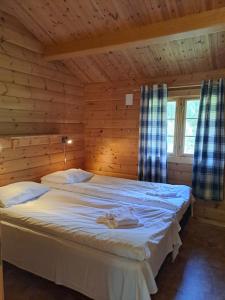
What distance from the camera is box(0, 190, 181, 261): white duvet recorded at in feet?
5.75

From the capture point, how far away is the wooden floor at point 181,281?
79.0 inches

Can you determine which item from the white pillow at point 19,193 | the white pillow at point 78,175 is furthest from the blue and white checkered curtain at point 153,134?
the white pillow at point 19,193

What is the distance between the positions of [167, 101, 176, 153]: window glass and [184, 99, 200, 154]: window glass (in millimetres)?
206

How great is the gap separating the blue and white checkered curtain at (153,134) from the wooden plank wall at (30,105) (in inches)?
50.8

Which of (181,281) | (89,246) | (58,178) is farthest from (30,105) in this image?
(181,281)

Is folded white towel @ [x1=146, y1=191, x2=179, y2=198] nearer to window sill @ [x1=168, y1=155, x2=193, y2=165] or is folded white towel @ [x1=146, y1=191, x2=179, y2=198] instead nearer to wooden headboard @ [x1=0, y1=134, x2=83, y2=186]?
window sill @ [x1=168, y1=155, x2=193, y2=165]

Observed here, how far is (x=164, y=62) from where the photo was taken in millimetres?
3363

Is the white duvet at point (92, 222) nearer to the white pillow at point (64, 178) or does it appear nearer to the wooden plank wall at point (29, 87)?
the white pillow at point (64, 178)

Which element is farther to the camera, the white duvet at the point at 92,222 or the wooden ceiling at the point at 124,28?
the wooden ceiling at the point at 124,28

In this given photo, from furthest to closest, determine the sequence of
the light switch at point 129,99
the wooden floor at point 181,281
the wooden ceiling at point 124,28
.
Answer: the light switch at point 129,99
the wooden ceiling at point 124,28
the wooden floor at point 181,281

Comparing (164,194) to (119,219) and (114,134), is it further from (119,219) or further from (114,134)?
(114,134)

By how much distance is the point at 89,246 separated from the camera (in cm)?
183

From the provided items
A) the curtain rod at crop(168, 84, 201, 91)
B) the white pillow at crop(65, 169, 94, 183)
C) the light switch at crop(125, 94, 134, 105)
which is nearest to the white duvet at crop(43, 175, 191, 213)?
the white pillow at crop(65, 169, 94, 183)

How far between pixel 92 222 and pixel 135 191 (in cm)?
115
